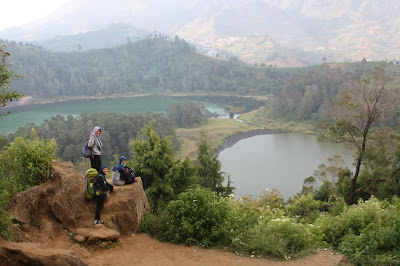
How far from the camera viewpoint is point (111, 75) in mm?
133250

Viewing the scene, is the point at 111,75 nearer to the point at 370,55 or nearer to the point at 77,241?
the point at 77,241

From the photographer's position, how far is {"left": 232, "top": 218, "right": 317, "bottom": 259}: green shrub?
724 centimetres

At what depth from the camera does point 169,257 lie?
271 inches

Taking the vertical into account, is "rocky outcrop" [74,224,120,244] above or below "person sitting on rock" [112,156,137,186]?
below

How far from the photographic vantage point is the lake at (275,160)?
33425mm

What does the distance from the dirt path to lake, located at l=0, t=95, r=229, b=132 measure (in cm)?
7184

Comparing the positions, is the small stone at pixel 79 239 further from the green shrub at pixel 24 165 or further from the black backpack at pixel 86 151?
the black backpack at pixel 86 151

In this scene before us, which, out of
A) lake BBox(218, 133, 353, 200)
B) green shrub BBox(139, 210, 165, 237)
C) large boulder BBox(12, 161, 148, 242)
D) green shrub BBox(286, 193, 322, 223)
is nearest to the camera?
large boulder BBox(12, 161, 148, 242)

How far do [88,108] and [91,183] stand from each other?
91.1 m

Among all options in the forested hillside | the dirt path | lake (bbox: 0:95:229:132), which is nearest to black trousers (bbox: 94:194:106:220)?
the dirt path

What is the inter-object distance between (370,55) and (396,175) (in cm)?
19955

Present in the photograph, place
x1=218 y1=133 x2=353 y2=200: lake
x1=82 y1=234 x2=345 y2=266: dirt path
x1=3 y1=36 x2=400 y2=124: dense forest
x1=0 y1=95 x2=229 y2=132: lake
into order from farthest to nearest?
1. x1=3 y1=36 x2=400 y2=124: dense forest
2. x1=0 y1=95 x2=229 y2=132: lake
3. x1=218 y1=133 x2=353 y2=200: lake
4. x1=82 y1=234 x2=345 y2=266: dirt path

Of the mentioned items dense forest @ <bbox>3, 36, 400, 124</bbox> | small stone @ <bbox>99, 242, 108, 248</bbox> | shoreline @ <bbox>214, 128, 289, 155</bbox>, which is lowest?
shoreline @ <bbox>214, 128, 289, 155</bbox>

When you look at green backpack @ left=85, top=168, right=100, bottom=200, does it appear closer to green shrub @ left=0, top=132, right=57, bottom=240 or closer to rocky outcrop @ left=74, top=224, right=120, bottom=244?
rocky outcrop @ left=74, top=224, right=120, bottom=244
